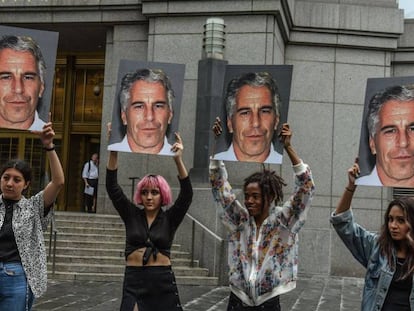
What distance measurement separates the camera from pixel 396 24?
664 inches

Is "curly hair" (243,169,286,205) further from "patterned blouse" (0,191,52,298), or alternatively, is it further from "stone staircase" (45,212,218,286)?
"stone staircase" (45,212,218,286)

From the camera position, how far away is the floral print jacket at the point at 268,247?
14.2 feet

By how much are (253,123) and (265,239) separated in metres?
1.45

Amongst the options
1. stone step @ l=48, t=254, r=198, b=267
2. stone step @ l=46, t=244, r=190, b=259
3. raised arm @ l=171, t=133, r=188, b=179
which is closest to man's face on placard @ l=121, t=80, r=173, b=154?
raised arm @ l=171, t=133, r=188, b=179

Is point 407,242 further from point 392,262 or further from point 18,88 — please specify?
point 18,88

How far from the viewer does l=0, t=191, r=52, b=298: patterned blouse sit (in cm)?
441

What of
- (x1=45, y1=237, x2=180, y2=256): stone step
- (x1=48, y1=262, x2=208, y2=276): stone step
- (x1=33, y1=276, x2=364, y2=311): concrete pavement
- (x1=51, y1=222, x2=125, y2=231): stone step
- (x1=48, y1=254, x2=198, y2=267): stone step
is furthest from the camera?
(x1=51, y1=222, x2=125, y2=231): stone step

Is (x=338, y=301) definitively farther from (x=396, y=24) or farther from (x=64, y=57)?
(x=64, y=57)

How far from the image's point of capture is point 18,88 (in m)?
5.88

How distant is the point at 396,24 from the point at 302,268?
714cm

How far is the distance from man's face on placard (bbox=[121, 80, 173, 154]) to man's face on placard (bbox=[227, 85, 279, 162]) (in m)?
0.75

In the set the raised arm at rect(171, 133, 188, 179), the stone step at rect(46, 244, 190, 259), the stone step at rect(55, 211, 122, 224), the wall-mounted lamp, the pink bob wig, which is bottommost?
the stone step at rect(46, 244, 190, 259)

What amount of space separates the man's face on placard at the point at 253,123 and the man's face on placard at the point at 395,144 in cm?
92

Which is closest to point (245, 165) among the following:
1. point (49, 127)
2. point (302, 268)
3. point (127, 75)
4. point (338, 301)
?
point (302, 268)
